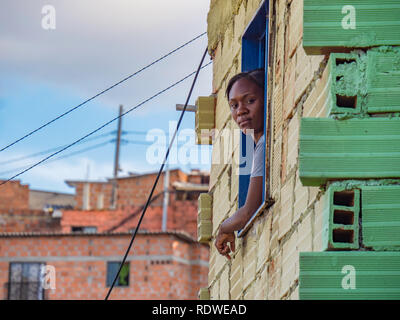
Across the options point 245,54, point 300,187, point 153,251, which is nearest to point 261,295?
point 300,187

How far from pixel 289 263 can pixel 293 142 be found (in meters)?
0.73


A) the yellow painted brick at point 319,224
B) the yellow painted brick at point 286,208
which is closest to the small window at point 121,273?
the yellow painted brick at point 286,208

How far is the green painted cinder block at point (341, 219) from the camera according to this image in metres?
5.97

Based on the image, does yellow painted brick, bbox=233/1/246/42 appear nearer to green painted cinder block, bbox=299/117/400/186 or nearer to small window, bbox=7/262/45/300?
green painted cinder block, bbox=299/117/400/186

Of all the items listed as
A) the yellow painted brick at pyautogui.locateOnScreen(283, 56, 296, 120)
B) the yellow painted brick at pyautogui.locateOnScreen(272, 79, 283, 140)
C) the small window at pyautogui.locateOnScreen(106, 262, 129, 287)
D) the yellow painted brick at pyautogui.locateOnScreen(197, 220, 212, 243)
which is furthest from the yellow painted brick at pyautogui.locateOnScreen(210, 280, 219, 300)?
the small window at pyautogui.locateOnScreen(106, 262, 129, 287)

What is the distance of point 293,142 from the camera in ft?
22.8

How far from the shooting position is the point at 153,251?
47750 millimetres

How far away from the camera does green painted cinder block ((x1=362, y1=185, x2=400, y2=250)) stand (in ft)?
19.5

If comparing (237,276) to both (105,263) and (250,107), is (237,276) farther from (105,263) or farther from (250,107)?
(105,263)

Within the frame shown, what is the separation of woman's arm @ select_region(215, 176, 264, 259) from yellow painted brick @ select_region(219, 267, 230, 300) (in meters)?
→ 0.30
